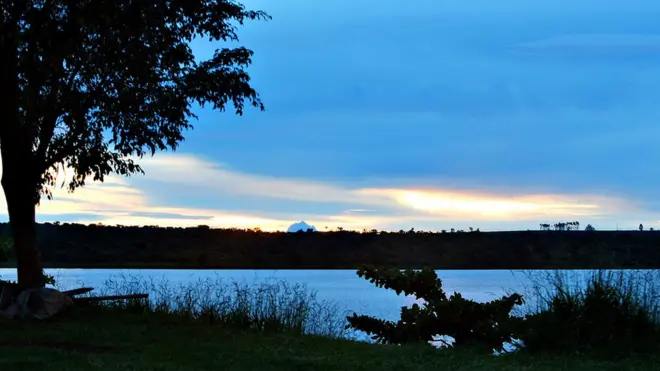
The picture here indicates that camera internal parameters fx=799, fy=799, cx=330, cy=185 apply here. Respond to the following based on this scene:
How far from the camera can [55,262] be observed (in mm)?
66312

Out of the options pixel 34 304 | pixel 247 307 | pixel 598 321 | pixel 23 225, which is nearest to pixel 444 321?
pixel 598 321

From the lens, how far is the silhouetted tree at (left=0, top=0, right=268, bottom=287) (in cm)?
1212

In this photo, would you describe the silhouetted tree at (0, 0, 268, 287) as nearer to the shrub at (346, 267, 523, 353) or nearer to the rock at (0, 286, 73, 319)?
the rock at (0, 286, 73, 319)

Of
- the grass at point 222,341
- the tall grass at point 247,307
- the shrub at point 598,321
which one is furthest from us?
the tall grass at point 247,307

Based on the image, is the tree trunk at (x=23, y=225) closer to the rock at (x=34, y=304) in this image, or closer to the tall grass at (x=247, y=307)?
the rock at (x=34, y=304)

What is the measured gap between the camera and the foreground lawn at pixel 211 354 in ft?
29.2

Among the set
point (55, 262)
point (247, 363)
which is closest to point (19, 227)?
point (247, 363)

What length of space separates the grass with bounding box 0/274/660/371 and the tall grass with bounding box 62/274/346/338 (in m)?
0.02

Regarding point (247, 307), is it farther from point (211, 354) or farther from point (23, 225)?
point (211, 354)

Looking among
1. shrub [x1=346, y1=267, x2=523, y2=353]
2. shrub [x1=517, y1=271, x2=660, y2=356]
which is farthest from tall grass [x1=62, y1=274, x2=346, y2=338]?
shrub [x1=517, y1=271, x2=660, y2=356]

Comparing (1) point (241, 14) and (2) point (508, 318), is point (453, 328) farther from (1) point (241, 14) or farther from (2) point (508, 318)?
(1) point (241, 14)

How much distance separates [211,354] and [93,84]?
7.17 m

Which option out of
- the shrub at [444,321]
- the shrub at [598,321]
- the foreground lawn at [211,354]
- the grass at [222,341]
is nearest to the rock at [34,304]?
the grass at [222,341]

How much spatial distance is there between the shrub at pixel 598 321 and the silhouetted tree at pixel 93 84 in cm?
673
